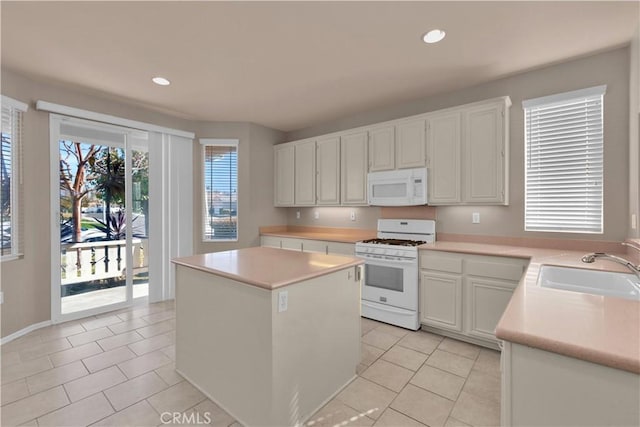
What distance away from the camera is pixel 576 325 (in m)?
0.98

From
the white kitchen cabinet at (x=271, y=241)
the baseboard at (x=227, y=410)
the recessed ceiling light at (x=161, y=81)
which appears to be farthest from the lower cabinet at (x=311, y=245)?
the recessed ceiling light at (x=161, y=81)

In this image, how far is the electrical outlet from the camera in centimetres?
164

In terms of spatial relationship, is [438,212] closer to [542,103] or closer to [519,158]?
[519,158]

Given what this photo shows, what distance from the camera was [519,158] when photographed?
301cm

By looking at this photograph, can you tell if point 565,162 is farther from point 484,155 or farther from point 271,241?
point 271,241

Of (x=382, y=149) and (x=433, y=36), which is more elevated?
(x=433, y=36)

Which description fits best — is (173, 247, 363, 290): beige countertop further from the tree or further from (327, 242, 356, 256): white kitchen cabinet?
the tree

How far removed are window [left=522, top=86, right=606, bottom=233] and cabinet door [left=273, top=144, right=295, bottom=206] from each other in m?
3.22

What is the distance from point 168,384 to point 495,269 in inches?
115

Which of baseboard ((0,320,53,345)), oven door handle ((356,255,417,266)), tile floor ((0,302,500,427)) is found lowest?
tile floor ((0,302,500,427))

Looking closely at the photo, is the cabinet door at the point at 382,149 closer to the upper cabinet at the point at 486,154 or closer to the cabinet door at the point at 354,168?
the cabinet door at the point at 354,168

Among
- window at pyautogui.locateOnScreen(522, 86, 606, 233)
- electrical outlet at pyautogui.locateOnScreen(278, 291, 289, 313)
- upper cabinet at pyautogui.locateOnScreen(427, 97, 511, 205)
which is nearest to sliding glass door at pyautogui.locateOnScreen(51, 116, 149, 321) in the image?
electrical outlet at pyautogui.locateOnScreen(278, 291, 289, 313)

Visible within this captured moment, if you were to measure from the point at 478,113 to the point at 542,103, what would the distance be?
0.58 meters

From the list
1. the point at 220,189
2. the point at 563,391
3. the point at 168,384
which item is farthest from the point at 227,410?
the point at 220,189
